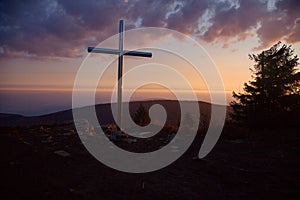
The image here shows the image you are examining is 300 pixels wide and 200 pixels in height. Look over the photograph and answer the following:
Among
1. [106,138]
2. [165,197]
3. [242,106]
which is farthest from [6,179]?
[242,106]

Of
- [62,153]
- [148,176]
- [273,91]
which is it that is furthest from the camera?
[273,91]

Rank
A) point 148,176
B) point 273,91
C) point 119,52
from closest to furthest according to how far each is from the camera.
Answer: point 148,176, point 119,52, point 273,91

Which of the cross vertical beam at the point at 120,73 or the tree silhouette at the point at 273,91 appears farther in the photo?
the tree silhouette at the point at 273,91

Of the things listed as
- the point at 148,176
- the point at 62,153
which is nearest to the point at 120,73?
the point at 62,153

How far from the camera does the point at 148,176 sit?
14.9 ft

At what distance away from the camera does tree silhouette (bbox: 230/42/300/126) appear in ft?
38.4

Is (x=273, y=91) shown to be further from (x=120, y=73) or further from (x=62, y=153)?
(x=62, y=153)

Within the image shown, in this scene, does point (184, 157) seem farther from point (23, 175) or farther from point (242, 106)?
point (242, 106)

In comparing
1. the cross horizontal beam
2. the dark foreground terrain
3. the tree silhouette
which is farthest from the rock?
the tree silhouette

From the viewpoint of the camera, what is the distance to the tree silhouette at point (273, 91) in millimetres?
11711

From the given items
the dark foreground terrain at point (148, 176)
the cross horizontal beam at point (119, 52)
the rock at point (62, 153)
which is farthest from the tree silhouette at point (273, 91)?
the rock at point (62, 153)

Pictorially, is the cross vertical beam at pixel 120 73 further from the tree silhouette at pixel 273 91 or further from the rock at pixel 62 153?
the tree silhouette at pixel 273 91

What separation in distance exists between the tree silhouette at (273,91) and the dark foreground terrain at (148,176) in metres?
5.51

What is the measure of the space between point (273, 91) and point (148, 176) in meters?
11.5
